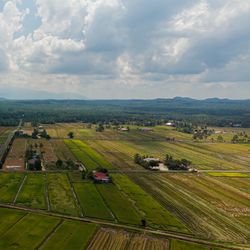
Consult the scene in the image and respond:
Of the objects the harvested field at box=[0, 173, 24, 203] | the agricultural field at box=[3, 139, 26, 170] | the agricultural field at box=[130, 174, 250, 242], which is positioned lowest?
the agricultural field at box=[130, 174, 250, 242]

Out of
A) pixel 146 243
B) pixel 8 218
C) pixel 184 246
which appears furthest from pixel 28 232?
pixel 184 246

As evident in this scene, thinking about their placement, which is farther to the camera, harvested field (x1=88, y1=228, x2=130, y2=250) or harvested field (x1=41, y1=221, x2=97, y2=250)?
harvested field (x1=88, y1=228, x2=130, y2=250)

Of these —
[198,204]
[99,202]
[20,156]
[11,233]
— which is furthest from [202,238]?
[20,156]

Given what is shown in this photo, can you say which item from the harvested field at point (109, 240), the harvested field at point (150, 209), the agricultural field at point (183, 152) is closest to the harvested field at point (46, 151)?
the agricultural field at point (183, 152)

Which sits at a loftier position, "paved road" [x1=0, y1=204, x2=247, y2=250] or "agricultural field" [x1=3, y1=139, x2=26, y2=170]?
"agricultural field" [x1=3, y1=139, x2=26, y2=170]

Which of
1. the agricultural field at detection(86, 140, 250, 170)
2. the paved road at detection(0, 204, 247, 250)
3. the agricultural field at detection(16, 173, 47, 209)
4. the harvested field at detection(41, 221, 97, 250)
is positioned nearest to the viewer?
the harvested field at detection(41, 221, 97, 250)

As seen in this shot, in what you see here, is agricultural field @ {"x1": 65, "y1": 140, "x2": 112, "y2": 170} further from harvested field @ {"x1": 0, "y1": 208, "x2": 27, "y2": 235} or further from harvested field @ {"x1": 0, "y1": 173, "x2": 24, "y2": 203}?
harvested field @ {"x1": 0, "y1": 208, "x2": 27, "y2": 235}

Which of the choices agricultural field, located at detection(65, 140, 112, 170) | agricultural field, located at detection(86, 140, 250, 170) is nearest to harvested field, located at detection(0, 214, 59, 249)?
agricultural field, located at detection(65, 140, 112, 170)

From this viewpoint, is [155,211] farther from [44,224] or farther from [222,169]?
[222,169]

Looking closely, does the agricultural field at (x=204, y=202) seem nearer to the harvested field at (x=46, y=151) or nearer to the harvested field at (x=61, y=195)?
the harvested field at (x=61, y=195)
